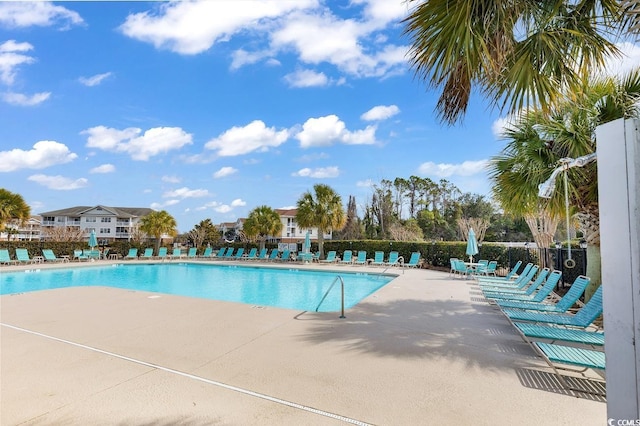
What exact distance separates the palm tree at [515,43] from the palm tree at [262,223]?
2205 cm

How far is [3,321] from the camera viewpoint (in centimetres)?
616

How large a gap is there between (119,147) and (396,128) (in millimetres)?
15885

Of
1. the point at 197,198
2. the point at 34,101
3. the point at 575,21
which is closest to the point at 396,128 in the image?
the point at 575,21

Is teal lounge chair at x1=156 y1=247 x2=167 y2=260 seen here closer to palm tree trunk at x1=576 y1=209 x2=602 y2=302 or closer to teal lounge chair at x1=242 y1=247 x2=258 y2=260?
teal lounge chair at x1=242 y1=247 x2=258 y2=260

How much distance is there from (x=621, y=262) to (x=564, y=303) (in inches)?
194

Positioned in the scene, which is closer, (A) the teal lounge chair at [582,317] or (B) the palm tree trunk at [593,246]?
(A) the teal lounge chair at [582,317]

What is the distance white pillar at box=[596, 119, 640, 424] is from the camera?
1.53m

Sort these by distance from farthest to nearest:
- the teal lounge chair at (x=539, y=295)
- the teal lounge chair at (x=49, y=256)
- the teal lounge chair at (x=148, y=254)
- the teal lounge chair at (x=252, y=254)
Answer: the teal lounge chair at (x=148, y=254) < the teal lounge chair at (x=252, y=254) < the teal lounge chair at (x=49, y=256) < the teal lounge chair at (x=539, y=295)

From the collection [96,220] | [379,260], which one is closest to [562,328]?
[379,260]

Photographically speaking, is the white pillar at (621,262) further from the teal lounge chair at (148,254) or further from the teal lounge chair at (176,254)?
the teal lounge chair at (176,254)

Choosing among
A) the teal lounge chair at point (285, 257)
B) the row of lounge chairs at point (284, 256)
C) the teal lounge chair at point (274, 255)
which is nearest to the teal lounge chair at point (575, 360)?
the row of lounge chairs at point (284, 256)

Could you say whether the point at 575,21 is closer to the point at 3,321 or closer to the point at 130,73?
the point at 3,321

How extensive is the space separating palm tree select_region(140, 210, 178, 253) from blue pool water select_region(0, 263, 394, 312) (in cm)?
532

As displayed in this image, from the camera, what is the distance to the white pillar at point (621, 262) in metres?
1.53
